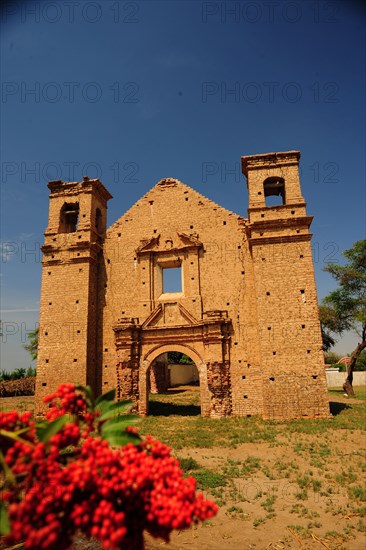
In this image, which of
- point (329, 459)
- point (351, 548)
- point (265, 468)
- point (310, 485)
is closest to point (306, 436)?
point (329, 459)

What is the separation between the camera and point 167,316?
612 inches

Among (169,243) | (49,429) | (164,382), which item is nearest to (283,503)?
(49,429)

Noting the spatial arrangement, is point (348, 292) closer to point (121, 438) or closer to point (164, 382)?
point (164, 382)

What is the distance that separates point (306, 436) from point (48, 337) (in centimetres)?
1120

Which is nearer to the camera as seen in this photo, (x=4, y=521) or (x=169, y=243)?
(x=4, y=521)

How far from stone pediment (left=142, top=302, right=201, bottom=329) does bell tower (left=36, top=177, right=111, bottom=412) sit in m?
2.67

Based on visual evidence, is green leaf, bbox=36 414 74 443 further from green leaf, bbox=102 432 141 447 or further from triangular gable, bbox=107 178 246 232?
triangular gable, bbox=107 178 246 232

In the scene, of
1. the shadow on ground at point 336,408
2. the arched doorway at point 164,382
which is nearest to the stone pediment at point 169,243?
the arched doorway at point 164,382

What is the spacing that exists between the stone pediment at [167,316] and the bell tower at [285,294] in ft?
10.6

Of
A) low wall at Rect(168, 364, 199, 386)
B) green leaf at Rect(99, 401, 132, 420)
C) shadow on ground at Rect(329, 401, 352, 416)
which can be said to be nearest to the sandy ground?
green leaf at Rect(99, 401, 132, 420)

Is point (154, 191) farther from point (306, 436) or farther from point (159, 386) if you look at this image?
point (159, 386)

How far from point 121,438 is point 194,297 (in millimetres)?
13310

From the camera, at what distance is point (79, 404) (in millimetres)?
2385

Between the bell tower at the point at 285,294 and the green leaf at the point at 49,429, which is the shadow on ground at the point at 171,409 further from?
the green leaf at the point at 49,429
